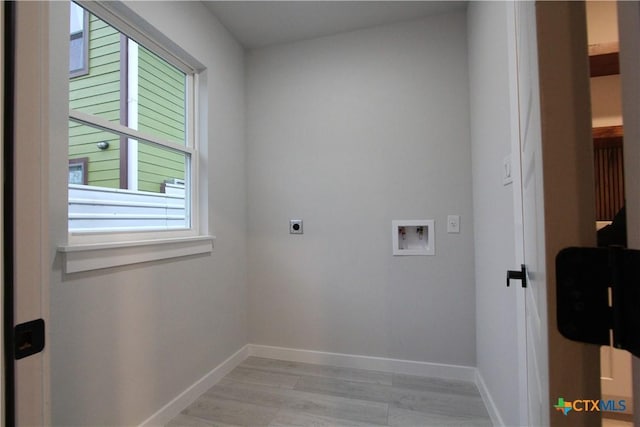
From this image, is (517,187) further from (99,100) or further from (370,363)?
(99,100)

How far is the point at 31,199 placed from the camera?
0.53m

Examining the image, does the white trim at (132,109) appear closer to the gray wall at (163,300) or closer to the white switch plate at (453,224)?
the gray wall at (163,300)

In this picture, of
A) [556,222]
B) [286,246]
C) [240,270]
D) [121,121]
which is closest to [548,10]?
[556,222]

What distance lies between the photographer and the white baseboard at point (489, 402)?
1.48 meters

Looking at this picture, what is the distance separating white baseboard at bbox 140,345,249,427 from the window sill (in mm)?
868

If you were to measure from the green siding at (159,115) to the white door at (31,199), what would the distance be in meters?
1.17

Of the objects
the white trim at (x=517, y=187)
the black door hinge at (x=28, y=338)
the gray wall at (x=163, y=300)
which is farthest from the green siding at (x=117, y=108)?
the white trim at (x=517, y=187)

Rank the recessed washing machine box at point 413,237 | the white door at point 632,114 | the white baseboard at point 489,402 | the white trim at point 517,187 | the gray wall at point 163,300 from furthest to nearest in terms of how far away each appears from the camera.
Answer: the recessed washing machine box at point 413,237
the white baseboard at point 489,402
the gray wall at point 163,300
the white trim at point 517,187
the white door at point 632,114

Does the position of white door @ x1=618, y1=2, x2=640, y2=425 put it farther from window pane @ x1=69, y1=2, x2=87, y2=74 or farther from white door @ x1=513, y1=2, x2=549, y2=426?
window pane @ x1=69, y1=2, x2=87, y2=74

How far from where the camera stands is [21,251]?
1.66 feet

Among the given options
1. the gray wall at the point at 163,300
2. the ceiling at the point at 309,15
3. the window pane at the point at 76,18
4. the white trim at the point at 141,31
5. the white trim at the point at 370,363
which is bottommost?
the white trim at the point at 370,363

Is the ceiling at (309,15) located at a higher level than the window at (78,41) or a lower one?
higher

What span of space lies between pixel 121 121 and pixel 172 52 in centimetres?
65

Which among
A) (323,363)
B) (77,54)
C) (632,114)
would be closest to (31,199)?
(632,114)
